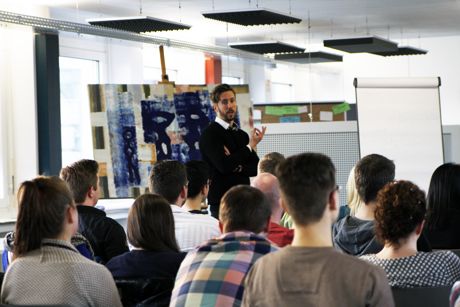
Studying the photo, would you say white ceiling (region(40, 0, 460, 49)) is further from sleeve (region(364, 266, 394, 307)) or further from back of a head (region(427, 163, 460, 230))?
sleeve (region(364, 266, 394, 307))

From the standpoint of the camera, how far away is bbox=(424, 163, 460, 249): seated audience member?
13.4 ft

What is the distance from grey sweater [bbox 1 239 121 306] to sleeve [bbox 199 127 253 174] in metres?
2.47

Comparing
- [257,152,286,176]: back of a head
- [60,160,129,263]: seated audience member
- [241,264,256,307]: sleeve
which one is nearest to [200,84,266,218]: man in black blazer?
[257,152,286,176]: back of a head

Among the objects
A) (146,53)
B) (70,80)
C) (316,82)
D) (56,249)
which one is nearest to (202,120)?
(70,80)

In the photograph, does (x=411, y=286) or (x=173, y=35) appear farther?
(x=173, y=35)

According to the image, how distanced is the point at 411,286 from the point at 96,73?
333 inches

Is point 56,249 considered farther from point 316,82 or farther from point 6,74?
point 316,82

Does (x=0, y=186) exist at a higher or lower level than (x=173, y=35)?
lower

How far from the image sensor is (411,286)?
8.98ft

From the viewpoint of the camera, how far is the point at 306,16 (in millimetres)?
11133

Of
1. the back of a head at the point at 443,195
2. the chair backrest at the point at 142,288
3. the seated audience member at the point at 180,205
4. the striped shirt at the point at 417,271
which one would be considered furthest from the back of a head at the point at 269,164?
the striped shirt at the point at 417,271

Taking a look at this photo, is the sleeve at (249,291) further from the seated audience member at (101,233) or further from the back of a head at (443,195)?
the back of a head at (443,195)

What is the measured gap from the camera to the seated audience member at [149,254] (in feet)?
9.99

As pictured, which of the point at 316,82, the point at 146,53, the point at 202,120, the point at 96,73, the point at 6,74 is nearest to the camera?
the point at 202,120
